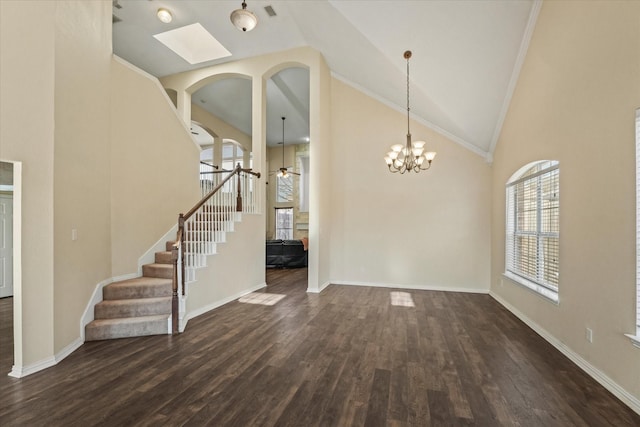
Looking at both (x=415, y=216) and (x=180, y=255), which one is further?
(x=415, y=216)

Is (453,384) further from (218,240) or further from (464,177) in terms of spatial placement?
(464,177)

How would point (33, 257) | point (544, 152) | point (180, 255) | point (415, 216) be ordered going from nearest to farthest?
point (33, 257), point (544, 152), point (180, 255), point (415, 216)

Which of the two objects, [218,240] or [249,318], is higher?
[218,240]

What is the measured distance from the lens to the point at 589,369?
2578 millimetres

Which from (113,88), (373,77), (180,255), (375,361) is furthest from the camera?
(373,77)

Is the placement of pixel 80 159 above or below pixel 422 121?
below

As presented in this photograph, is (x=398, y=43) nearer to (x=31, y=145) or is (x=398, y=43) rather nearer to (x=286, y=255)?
(x=31, y=145)

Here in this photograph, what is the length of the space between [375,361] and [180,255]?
9.06ft

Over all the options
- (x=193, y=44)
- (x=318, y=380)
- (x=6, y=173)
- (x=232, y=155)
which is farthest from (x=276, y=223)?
(x=318, y=380)

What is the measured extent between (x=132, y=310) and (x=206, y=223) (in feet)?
5.28

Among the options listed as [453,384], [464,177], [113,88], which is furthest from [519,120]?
Result: [113,88]

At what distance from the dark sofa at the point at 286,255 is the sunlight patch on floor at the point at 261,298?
123 inches

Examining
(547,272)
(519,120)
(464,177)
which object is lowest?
(547,272)

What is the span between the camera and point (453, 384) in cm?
240
